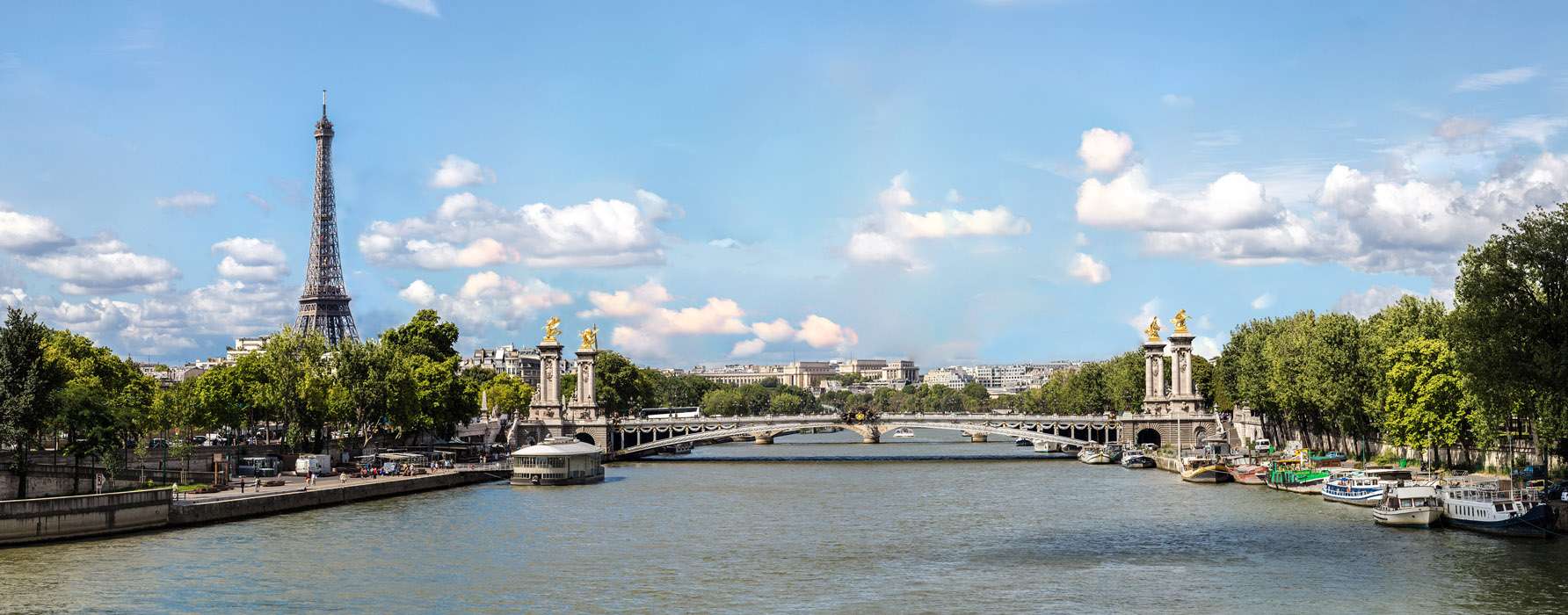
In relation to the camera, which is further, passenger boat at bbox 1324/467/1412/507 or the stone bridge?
the stone bridge

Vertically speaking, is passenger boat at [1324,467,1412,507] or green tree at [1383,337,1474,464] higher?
green tree at [1383,337,1474,464]

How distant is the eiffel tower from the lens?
146m

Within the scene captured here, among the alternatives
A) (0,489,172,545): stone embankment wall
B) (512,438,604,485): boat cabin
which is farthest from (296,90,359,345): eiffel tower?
(0,489,172,545): stone embankment wall

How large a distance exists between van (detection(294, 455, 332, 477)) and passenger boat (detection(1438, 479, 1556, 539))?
51.7m

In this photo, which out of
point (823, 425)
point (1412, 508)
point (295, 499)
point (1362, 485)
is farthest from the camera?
point (823, 425)

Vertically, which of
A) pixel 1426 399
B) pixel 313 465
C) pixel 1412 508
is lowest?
pixel 1412 508

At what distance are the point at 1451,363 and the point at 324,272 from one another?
362 ft

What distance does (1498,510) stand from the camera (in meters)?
50.3

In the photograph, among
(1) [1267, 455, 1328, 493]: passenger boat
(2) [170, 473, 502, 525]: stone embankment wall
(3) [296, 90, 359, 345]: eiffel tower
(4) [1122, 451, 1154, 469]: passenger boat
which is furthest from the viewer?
(3) [296, 90, 359, 345]: eiffel tower

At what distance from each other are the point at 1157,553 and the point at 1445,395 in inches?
903

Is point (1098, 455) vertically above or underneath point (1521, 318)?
underneath

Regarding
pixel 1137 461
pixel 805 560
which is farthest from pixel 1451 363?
pixel 1137 461

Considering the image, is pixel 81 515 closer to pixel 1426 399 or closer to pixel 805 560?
pixel 805 560

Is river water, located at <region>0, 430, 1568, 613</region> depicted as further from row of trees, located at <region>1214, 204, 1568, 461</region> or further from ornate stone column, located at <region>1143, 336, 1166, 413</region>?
ornate stone column, located at <region>1143, 336, 1166, 413</region>
